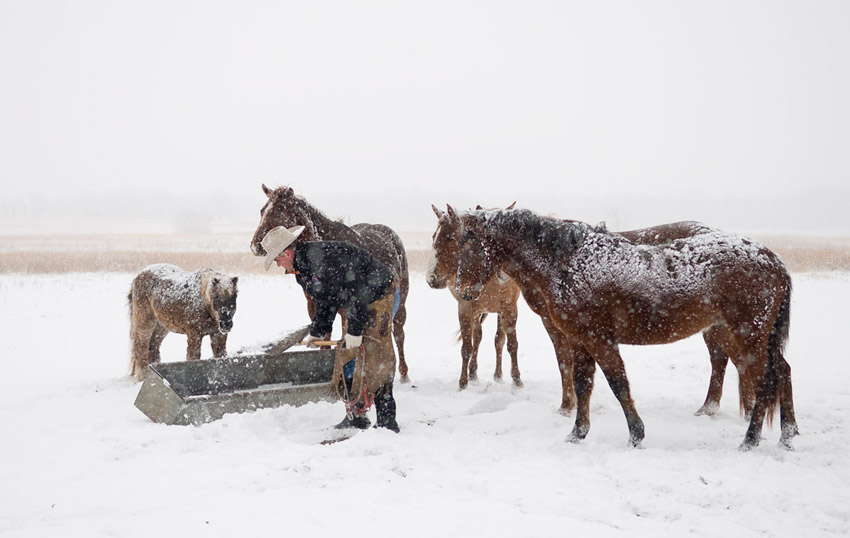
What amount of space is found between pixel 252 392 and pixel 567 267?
3.06 metres

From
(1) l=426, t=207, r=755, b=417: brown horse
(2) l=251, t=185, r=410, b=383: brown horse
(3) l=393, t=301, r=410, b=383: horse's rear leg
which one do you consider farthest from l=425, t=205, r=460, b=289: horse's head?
(3) l=393, t=301, r=410, b=383: horse's rear leg

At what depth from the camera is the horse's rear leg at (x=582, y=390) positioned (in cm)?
484

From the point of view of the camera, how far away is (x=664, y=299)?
4.52m

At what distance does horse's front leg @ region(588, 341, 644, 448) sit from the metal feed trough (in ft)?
8.55

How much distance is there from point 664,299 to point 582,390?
1.06 meters

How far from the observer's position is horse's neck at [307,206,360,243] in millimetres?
6551

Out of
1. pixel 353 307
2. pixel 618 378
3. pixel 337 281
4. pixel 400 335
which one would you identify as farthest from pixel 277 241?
pixel 618 378

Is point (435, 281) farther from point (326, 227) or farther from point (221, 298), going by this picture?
point (221, 298)

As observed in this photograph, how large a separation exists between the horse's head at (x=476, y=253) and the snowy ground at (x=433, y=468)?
138cm

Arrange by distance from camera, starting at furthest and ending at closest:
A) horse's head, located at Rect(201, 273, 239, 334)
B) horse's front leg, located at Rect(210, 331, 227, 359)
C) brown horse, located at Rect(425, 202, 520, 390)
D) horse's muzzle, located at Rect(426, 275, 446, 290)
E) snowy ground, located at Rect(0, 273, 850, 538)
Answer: brown horse, located at Rect(425, 202, 520, 390) < horse's front leg, located at Rect(210, 331, 227, 359) < horse's head, located at Rect(201, 273, 239, 334) < horse's muzzle, located at Rect(426, 275, 446, 290) < snowy ground, located at Rect(0, 273, 850, 538)

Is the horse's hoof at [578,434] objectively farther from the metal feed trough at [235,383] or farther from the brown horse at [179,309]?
the brown horse at [179,309]

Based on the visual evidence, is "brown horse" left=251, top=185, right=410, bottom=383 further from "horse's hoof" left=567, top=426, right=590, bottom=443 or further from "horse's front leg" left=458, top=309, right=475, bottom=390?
"horse's hoof" left=567, top=426, right=590, bottom=443

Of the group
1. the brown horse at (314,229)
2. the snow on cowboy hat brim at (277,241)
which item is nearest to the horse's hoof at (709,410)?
the brown horse at (314,229)

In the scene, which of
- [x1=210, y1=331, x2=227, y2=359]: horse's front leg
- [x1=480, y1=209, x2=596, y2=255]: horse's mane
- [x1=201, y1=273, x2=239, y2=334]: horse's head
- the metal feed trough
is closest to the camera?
[x1=480, y1=209, x2=596, y2=255]: horse's mane
